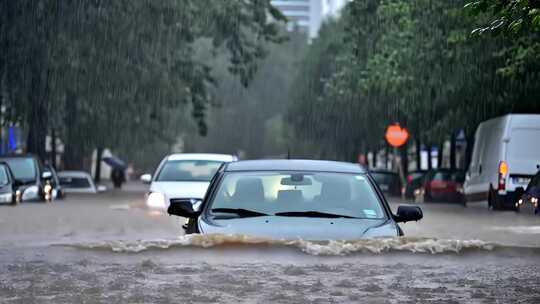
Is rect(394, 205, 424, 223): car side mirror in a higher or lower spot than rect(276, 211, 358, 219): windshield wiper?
lower

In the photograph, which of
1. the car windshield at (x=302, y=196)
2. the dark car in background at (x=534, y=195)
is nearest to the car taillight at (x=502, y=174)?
the dark car in background at (x=534, y=195)

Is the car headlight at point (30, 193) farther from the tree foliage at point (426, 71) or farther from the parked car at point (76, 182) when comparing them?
the parked car at point (76, 182)

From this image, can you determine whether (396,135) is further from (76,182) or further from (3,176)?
(3,176)

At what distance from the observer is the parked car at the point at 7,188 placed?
31609 mm

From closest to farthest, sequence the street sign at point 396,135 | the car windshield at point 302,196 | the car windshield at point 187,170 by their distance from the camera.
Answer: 1. the car windshield at point 302,196
2. the car windshield at point 187,170
3. the street sign at point 396,135

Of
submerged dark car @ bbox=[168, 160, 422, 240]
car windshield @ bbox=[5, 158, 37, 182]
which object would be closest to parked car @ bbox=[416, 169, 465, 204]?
car windshield @ bbox=[5, 158, 37, 182]

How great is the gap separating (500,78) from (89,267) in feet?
99.8

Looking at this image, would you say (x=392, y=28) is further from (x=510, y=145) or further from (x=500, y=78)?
(x=510, y=145)

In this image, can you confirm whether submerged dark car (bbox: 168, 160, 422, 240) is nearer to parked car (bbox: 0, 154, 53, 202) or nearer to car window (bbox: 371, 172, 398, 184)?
parked car (bbox: 0, 154, 53, 202)

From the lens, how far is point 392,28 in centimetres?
4834

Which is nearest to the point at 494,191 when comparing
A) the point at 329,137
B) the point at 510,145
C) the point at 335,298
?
the point at 510,145

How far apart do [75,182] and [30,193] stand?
58.3ft

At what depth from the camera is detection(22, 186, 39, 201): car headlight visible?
3403 centimetres

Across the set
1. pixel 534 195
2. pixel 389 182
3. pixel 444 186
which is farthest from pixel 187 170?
pixel 389 182
